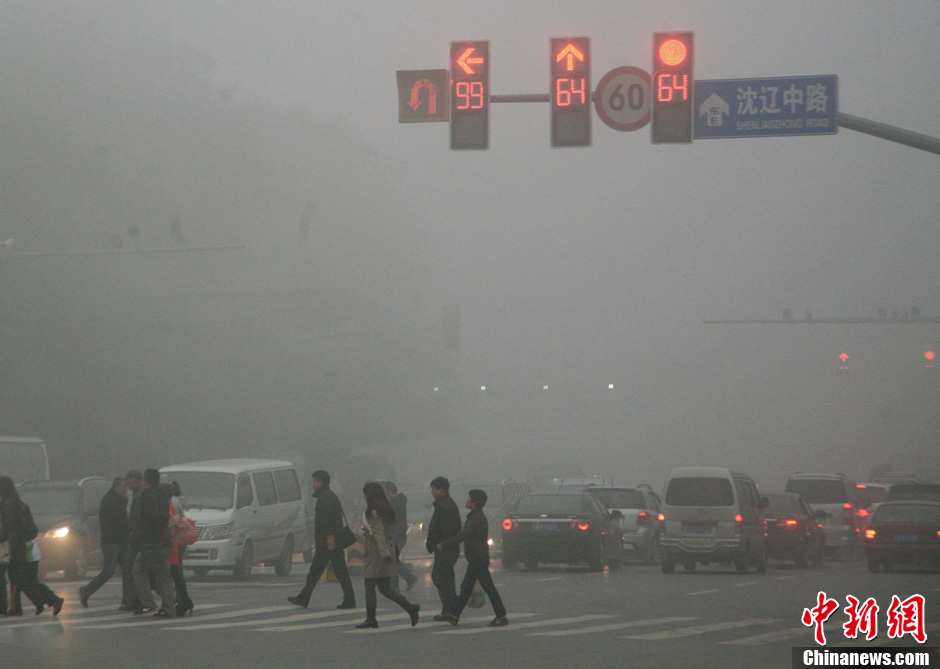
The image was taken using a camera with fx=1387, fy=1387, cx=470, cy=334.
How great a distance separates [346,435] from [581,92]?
79.1m

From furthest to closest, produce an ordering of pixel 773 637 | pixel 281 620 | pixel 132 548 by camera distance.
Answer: pixel 132 548, pixel 281 620, pixel 773 637

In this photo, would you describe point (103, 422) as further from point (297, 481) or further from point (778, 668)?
point (778, 668)

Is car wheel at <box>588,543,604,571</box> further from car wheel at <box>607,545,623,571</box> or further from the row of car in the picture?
car wheel at <box>607,545,623,571</box>

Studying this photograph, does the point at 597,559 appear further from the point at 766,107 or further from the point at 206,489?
the point at 766,107

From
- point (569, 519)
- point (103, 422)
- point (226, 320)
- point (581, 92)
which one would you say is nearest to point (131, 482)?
point (581, 92)

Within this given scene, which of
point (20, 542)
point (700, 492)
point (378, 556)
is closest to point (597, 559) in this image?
point (700, 492)

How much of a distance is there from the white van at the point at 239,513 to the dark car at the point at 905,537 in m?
11.6

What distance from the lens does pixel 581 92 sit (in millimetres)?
14969

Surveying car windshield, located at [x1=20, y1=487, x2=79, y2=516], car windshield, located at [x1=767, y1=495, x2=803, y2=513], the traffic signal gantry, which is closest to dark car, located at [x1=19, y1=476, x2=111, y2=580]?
car windshield, located at [x1=20, y1=487, x2=79, y2=516]

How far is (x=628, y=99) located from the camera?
15.3m

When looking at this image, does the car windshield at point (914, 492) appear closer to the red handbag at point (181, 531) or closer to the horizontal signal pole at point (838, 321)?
the horizontal signal pole at point (838, 321)

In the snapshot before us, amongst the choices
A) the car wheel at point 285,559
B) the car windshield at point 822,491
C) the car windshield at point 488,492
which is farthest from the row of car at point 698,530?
the car windshield at point 488,492

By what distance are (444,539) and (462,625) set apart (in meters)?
1.00

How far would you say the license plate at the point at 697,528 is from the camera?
2664cm
